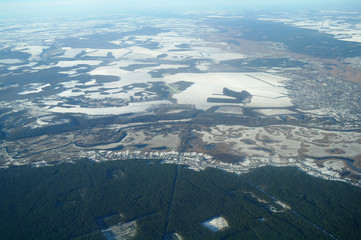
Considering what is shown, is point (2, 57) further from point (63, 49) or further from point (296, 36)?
point (296, 36)

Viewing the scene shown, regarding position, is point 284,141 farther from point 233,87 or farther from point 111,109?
point 111,109

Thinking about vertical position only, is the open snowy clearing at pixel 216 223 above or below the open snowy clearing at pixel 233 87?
below

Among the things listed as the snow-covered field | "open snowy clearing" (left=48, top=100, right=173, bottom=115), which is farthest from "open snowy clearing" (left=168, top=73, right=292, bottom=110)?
the snow-covered field

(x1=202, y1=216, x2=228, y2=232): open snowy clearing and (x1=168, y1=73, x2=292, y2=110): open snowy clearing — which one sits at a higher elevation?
(x1=168, y1=73, x2=292, y2=110): open snowy clearing

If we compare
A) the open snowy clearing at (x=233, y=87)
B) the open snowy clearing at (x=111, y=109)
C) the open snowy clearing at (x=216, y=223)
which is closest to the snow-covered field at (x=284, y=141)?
the open snowy clearing at (x=233, y=87)

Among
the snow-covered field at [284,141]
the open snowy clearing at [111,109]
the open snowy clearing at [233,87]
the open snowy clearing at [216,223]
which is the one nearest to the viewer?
the open snowy clearing at [216,223]

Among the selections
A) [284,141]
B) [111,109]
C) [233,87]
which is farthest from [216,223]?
[233,87]

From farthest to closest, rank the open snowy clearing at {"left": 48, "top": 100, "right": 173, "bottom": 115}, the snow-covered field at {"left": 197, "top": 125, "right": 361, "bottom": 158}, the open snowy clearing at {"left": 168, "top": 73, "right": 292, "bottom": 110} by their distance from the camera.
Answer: the open snowy clearing at {"left": 168, "top": 73, "right": 292, "bottom": 110}, the open snowy clearing at {"left": 48, "top": 100, "right": 173, "bottom": 115}, the snow-covered field at {"left": 197, "top": 125, "right": 361, "bottom": 158}

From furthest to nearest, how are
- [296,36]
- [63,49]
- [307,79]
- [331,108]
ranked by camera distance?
[296,36], [63,49], [307,79], [331,108]

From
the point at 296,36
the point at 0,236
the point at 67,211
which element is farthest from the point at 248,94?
the point at 296,36

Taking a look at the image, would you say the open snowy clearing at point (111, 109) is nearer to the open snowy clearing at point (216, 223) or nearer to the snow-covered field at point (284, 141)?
the snow-covered field at point (284, 141)

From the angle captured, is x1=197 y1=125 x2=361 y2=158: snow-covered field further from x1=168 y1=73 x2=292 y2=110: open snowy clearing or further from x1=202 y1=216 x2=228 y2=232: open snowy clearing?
x1=202 y1=216 x2=228 y2=232: open snowy clearing
